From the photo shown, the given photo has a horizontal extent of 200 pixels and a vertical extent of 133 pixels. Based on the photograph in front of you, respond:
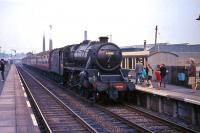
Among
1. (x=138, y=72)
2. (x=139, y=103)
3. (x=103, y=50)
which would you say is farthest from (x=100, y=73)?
(x=138, y=72)

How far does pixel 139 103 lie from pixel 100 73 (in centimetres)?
257

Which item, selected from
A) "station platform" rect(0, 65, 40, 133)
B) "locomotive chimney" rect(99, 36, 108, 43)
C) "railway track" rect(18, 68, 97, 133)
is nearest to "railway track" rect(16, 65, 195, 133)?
"railway track" rect(18, 68, 97, 133)

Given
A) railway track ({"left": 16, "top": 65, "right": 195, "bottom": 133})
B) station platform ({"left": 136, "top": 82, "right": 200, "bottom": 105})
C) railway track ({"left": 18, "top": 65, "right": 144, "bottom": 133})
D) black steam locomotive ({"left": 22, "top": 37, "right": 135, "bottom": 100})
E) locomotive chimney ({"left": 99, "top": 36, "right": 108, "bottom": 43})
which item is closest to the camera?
railway track ({"left": 16, "top": 65, "right": 195, "bottom": 133})

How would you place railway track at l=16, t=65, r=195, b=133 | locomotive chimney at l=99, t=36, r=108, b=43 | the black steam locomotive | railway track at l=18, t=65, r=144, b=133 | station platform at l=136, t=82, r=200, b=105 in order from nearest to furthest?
railway track at l=16, t=65, r=195, b=133 → railway track at l=18, t=65, r=144, b=133 → station platform at l=136, t=82, r=200, b=105 → the black steam locomotive → locomotive chimney at l=99, t=36, r=108, b=43

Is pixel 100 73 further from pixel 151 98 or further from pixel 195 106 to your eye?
pixel 195 106

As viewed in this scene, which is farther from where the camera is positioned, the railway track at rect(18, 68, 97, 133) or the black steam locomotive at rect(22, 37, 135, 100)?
the black steam locomotive at rect(22, 37, 135, 100)

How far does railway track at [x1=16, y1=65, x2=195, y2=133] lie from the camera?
12.2m

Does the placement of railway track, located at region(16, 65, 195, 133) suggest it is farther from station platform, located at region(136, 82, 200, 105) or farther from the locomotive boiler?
station platform, located at region(136, 82, 200, 105)

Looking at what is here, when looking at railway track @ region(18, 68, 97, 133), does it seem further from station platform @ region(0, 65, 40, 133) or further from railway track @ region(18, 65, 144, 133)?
station platform @ region(0, 65, 40, 133)

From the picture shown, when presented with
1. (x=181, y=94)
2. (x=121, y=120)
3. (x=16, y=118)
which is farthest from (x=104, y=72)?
(x=16, y=118)

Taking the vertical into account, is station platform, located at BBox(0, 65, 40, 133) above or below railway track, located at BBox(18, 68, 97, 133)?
above

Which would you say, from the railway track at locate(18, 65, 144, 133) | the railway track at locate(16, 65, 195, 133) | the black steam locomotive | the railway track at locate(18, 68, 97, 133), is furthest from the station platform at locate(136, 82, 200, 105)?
the railway track at locate(18, 68, 97, 133)

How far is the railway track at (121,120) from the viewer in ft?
40.2

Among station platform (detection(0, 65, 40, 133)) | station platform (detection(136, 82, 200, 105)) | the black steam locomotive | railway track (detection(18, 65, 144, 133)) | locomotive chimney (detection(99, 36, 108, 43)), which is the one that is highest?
locomotive chimney (detection(99, 36, 108, 43))
